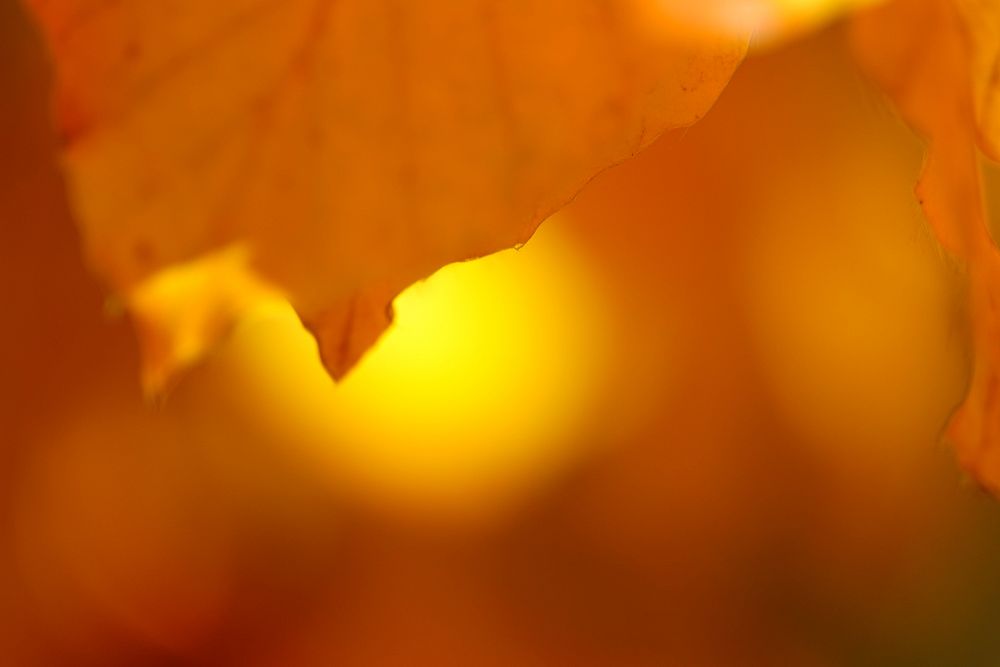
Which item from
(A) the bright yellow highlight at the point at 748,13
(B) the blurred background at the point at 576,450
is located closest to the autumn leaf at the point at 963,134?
(A) the bright yellow highlight at the point at 748,13

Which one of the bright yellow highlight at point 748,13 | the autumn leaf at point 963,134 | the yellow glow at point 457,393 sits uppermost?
the yellow glow at point 457,393

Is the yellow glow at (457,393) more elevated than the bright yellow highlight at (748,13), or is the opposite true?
the yellow glow at (457,393)

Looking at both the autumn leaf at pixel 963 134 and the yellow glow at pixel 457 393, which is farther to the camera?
the yellow glow at pixel 457 393

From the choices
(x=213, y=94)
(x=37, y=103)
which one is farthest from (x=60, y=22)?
(x=37, y=103)

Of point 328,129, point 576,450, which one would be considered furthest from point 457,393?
point 328,129

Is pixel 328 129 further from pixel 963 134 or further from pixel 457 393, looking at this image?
pixel 457 393

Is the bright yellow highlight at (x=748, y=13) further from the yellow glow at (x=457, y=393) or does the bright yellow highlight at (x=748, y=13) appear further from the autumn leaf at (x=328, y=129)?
the yellow glow at (x=457, y=393)

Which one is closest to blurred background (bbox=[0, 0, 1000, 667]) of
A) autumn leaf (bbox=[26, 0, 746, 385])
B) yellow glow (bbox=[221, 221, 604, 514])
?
yellow glow (bbox=[221, 221, 604, 514])

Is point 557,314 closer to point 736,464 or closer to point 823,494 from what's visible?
point 736,464
